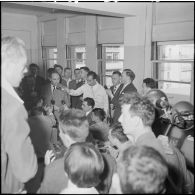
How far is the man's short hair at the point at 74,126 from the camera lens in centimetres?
170

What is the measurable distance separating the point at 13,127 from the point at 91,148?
0.46 meters

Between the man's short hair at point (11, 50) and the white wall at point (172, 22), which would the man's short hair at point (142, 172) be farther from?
the white wall at point (172, 22)

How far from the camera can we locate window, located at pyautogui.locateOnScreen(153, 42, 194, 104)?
4176mm

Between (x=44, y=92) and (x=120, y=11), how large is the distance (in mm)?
2050

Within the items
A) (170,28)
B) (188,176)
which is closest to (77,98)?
(170,28)

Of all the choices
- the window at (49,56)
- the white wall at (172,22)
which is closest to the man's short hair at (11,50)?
the white wall at (172,22)

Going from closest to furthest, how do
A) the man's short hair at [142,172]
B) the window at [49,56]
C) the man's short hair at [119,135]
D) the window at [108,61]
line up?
1. the man's short hair at [142,172]
2. the man's short hair at [119,135]
3. the window at [108,61]
4. the window at [49,56]

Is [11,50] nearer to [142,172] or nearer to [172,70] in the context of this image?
[142,172]

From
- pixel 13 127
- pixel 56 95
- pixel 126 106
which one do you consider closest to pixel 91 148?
pixel 13 127

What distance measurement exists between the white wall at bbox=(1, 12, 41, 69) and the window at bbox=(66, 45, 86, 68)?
5.34ft

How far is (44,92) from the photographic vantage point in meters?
4.90

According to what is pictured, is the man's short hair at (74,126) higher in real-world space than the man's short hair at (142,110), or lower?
lower

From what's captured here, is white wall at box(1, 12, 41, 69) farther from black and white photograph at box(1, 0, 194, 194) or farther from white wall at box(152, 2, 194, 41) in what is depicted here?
white wall at box(152, 2, 194, 41)

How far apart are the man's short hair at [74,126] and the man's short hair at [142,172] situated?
693mm
